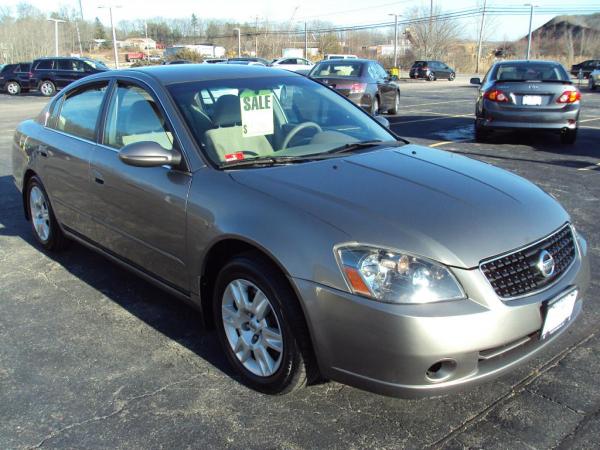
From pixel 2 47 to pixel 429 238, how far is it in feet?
205

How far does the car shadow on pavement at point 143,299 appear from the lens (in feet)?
11.0

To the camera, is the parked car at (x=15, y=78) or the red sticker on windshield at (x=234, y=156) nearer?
the red sticker on windshield at (x=234, y=156)

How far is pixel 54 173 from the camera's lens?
442 centimetres

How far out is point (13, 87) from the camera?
89.9 ft

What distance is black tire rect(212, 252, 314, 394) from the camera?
2.52 m

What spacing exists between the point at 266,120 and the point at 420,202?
1.32 meters

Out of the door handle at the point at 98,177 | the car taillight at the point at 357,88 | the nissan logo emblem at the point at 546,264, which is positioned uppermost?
the car taillight at the point at 357,88

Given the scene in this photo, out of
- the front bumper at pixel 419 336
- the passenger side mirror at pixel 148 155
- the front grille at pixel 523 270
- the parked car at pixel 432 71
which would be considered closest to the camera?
the front bumper at pixel 419 336

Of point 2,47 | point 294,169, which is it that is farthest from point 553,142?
point 2,47

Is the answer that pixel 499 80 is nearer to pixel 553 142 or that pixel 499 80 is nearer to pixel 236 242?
pixel 553 142

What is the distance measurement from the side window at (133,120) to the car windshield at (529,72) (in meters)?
8.16

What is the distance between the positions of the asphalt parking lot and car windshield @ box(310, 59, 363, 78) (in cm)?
1017

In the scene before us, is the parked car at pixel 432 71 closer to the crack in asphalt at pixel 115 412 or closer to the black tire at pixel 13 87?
the black tire at pixel 13 87

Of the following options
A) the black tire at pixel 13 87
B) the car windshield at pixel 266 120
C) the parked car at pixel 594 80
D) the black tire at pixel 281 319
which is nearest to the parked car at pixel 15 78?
the black tire at pixel 13 87
